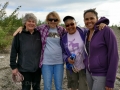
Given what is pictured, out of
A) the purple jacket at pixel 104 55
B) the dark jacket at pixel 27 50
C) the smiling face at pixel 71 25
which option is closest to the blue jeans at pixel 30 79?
the dark jacket at pixel 27 50

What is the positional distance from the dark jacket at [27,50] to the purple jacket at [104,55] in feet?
3.62

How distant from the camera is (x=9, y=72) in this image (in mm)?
6836

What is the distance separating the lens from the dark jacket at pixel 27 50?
4.05 metres

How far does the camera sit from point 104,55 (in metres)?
3.22

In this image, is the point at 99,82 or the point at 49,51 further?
the point at 49,51

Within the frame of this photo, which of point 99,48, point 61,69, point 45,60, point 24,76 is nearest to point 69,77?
point 61,69

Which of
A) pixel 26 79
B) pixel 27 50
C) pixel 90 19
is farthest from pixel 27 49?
pixel 90 19

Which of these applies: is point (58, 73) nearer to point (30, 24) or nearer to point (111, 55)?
point (30, 24)

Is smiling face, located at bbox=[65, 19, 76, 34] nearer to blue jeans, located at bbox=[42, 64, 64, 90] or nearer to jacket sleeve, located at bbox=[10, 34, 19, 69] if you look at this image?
blue jeans, located at bbox=[42, 64, 64, 90]

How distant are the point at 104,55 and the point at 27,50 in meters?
1.45

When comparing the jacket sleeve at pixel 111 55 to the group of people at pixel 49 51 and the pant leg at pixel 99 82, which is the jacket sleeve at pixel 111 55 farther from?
the group of people at pixel 49 51

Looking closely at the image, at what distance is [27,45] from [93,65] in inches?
51.8

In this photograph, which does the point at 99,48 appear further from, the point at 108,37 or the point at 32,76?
the point at 32,76

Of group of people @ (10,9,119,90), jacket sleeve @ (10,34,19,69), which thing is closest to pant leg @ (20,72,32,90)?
group of people @ (10,9,119,90)
